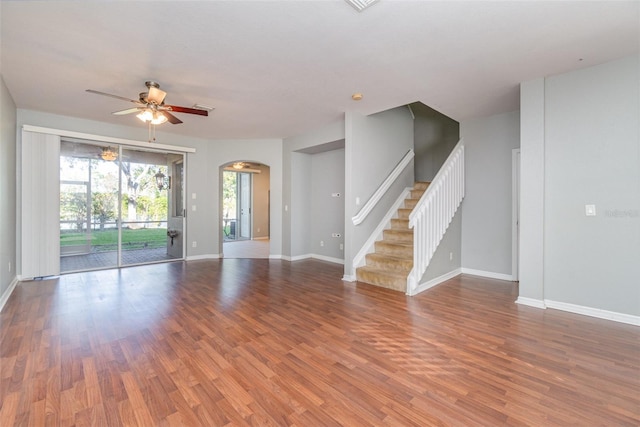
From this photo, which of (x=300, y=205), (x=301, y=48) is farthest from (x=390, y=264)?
(x=301, y=48)

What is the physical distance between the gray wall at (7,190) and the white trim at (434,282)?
17.5 feet

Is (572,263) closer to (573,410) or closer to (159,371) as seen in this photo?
(573,410)

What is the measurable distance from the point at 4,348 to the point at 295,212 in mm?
4920

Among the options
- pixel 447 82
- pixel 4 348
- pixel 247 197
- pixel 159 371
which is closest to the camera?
pixel 159 371

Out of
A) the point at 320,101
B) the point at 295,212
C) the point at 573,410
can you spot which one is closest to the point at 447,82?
the point at 320,101

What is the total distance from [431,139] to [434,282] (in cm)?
380

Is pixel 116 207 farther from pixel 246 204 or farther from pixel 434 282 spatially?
pixel 434 282

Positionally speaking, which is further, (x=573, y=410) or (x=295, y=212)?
(x=295, y=212)

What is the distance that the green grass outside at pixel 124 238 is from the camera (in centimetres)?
525

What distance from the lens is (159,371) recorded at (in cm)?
213

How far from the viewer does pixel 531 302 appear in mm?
3562

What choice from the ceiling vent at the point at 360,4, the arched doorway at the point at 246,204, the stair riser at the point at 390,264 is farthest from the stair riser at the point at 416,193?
the arched doorway at the point at 246,204

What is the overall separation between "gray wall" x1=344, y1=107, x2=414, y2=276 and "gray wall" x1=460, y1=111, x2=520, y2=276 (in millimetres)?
1177

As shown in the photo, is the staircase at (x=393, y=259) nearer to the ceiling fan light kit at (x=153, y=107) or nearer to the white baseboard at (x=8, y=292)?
the ceiling fan light kit at (x=153, y=107)
